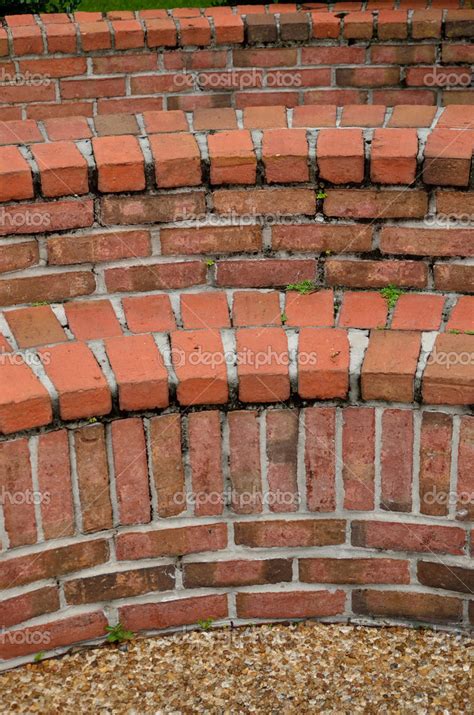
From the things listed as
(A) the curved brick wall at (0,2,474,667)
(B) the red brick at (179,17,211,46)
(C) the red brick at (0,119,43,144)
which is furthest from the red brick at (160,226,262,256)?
(B) the red brick at (179,17,211,46)

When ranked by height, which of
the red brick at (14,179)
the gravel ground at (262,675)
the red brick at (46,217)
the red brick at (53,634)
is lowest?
the gravel ground at (262,675)

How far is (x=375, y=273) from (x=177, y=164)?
0.54 metres

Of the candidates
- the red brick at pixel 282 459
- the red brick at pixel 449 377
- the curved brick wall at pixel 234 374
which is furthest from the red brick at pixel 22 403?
the red brick at pixel 449 377

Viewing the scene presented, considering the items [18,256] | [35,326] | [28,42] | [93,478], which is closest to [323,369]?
[93,478]

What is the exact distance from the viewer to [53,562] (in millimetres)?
1871

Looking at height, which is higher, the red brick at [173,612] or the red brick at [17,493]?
the red brick at [17,493]

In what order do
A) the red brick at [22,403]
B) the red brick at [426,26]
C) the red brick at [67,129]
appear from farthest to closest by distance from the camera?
the red brick at [426,26] < the red brick at [67,129] < the red brick at [22,403]

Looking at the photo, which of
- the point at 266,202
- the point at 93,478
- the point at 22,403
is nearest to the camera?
the point at 22,403

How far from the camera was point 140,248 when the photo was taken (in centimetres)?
207

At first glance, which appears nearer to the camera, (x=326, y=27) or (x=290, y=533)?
(x=290, y=533)

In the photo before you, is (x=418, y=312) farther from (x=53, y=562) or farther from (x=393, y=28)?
(x=393, y=28)

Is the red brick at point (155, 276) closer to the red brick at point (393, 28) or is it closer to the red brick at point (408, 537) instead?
the red brick at point (408, 537)

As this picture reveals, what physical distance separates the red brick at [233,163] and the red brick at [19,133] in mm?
462

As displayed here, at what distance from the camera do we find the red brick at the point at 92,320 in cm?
195
